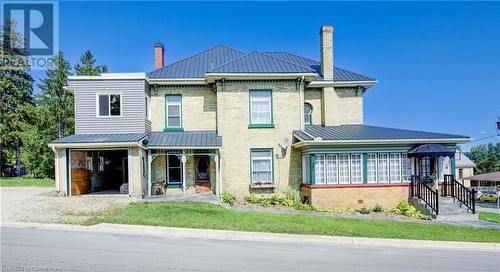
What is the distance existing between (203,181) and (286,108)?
6.22 metres

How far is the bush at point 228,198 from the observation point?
762 inches

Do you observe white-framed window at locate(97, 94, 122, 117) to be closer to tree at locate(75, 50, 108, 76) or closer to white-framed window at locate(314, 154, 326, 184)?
white-framed window at locate(314, 154, 326, 184)

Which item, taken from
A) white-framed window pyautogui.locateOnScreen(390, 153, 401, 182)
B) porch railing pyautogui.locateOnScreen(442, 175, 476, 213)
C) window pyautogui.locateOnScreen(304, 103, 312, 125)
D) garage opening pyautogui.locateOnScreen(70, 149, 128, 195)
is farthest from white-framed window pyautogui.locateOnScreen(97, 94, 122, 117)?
porch railing pyautogui.locateOnScreen(442, 175, 476, 213)

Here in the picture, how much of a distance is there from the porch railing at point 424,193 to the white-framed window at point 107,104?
15.8 metres

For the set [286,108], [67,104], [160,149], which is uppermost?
[67,104]

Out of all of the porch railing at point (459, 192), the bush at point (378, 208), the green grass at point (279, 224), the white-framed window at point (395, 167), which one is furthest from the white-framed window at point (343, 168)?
the porch railing at point (459, 192)

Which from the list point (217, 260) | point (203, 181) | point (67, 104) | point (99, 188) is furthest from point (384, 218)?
point (67, 104)

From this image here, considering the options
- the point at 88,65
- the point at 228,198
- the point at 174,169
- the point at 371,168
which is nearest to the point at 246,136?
the point at 228,198

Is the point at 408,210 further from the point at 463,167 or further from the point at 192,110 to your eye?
the point at 463,167

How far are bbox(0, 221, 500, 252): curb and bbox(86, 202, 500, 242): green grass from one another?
46 centimetres

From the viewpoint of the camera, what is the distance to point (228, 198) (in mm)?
19594

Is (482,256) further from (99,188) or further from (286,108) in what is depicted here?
(99,188)

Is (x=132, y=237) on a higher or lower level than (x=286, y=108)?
lower

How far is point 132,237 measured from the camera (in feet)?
36.4
